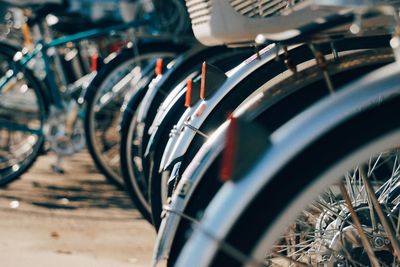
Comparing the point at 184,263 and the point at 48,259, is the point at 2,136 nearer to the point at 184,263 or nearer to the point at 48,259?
the point at 48,259

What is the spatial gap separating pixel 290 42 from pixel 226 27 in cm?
52

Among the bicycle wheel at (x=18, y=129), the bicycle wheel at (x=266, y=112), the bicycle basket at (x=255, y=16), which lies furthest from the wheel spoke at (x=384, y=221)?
the bicycle wheel at (x=18, y=129)

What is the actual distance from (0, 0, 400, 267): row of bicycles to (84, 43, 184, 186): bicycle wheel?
58 centimetres

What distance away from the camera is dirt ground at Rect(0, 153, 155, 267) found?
15.2 ft

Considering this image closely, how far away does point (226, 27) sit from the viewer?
271 centimetres

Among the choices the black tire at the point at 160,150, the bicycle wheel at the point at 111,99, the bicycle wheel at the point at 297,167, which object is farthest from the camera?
the bicycle wheel at the point at 111,99

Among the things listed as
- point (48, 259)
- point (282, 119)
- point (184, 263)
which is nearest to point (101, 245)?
point (48, 259)

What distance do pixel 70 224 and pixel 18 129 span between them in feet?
4.91

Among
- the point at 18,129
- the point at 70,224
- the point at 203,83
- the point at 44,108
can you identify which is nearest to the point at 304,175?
the point at 203,83

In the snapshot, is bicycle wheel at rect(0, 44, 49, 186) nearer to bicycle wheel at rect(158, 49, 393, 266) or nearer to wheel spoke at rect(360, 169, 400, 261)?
bicycle wheel at rect(158, 49, 393, 266)

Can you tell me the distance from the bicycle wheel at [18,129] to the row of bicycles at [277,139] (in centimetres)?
142

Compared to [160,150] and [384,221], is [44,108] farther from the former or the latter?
[384,221]

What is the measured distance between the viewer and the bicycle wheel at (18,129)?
6422 mm

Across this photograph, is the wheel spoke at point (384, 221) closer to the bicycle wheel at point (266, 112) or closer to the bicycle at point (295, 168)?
the bicycle wheel at point (266, 112)
